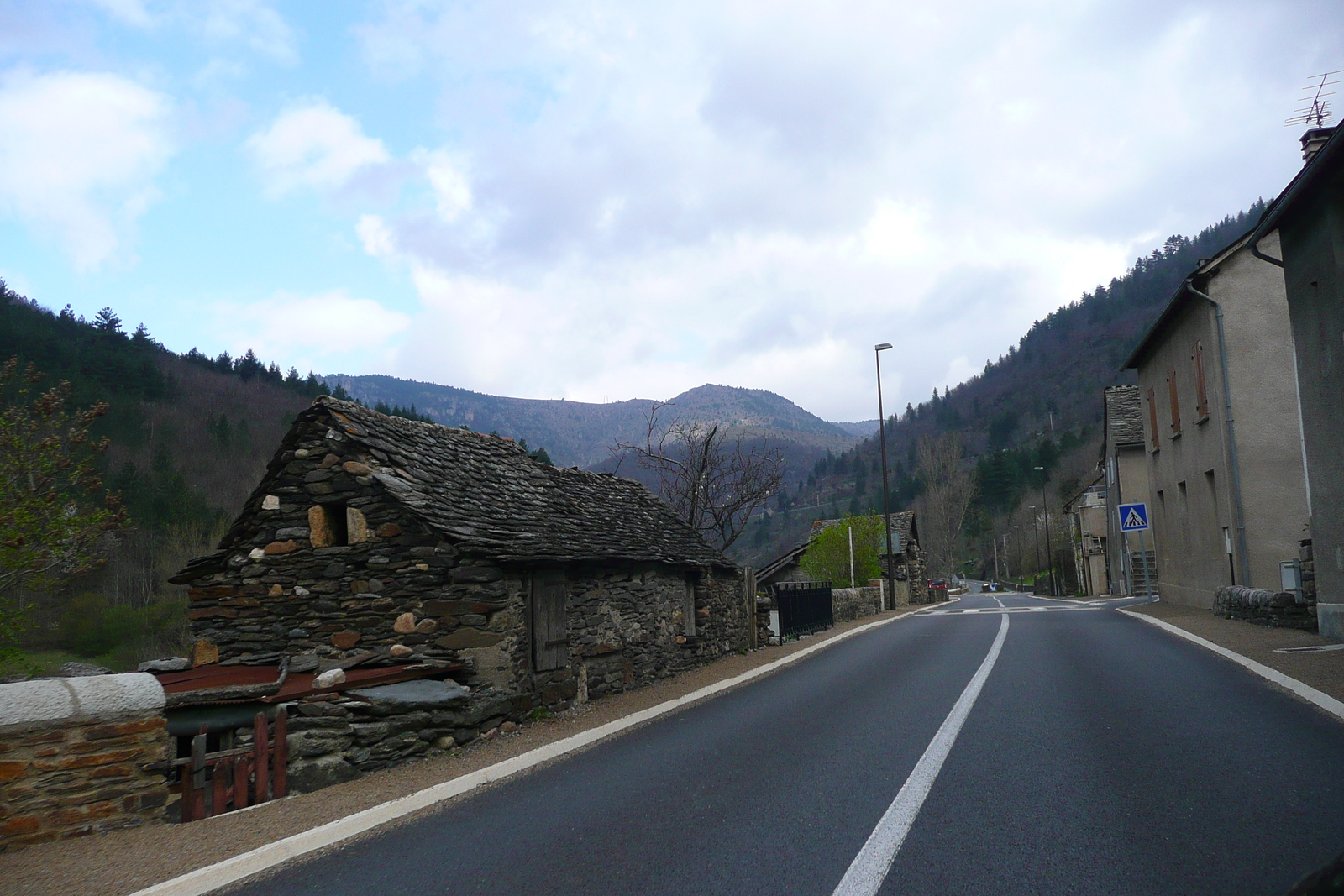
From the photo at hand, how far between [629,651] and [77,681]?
8330 mm

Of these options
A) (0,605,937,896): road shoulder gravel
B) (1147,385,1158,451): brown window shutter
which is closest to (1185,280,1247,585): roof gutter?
(1147,385,1158,451): brown window shutter

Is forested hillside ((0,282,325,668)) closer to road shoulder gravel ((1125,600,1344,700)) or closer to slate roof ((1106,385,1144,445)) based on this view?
A: road shoulder gravel ((1125,600,1344,700))

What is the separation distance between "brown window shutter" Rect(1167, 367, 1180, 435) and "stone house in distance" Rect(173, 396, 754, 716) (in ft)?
66.4

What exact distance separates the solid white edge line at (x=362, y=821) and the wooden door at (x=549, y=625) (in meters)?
1.34

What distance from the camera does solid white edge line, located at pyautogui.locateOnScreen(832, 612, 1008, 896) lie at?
4420 millimetres

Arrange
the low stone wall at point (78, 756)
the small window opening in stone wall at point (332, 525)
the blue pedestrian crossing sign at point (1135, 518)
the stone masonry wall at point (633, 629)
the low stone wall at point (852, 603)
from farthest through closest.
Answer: the low stone wall at point (852, 603)
the blue pedestrian crossing sign at point (1135, 518)
the stone masonry wall at point (633, 629)
the small window opening in stone wall at point (332, 525)
the low stone wall at point (78, 756)

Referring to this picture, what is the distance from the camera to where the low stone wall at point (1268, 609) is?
15539 mm

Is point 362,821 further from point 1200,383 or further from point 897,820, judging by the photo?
point 1200,383

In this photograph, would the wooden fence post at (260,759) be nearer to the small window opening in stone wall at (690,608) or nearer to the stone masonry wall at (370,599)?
the stone masonry wall at (370,599)

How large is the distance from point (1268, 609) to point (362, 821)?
16.9 m

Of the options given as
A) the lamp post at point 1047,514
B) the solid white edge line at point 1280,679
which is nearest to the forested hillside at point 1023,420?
the lamp post at point 1047,514

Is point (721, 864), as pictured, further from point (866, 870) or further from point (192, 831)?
point (192, 831)

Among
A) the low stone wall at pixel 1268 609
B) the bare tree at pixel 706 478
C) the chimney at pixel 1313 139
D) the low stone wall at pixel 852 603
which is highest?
the chimney at pixel 1313 139

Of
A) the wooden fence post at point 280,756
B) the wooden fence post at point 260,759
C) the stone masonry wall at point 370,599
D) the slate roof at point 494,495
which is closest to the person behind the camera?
the wooden fence post at point 260,759
